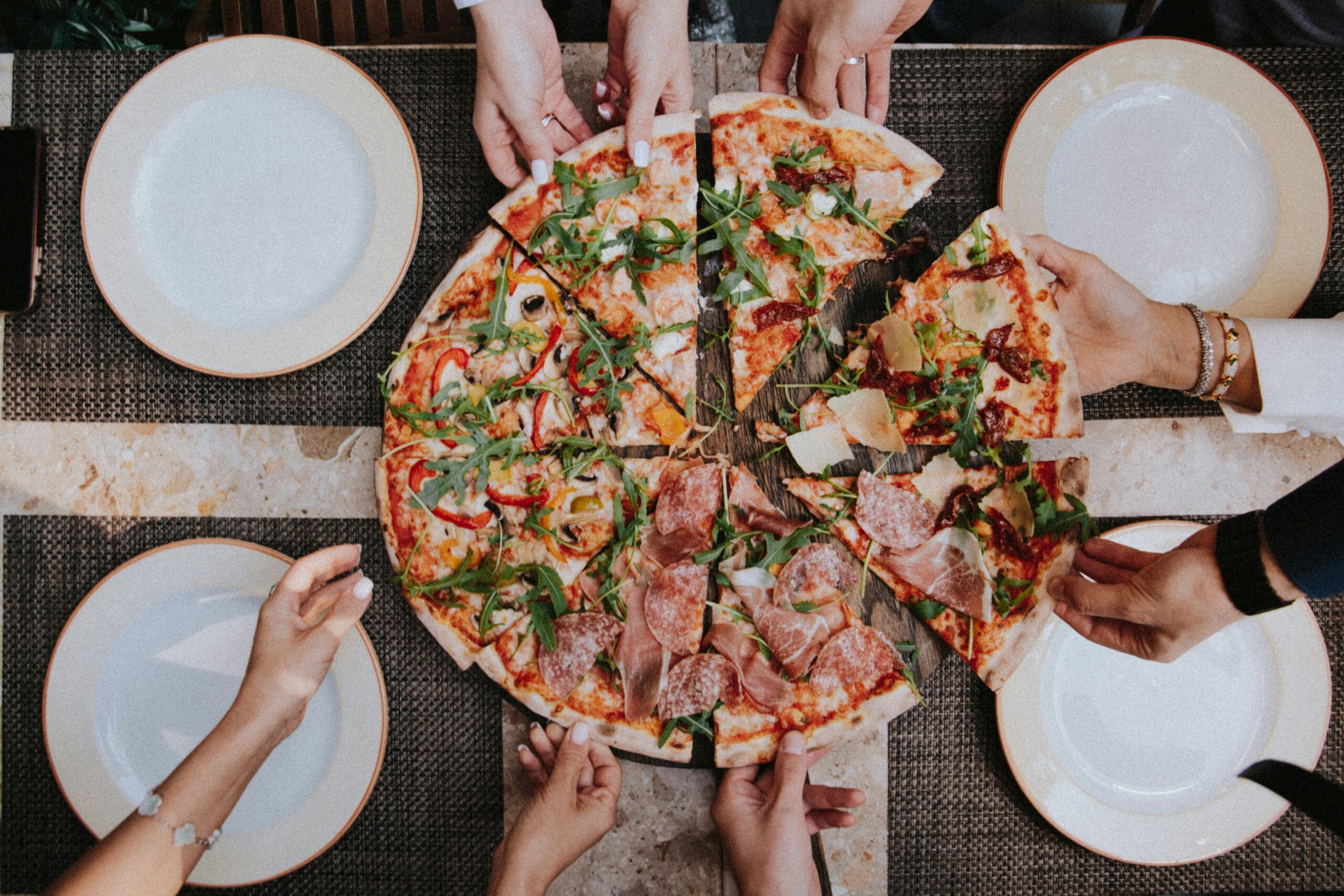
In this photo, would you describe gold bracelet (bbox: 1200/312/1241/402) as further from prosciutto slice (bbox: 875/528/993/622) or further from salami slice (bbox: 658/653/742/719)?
salami slice (bbox: 658/653/742/719)

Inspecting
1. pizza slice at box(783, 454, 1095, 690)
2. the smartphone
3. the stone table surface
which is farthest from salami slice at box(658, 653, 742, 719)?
the smartphone

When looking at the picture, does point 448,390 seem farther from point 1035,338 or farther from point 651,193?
point 1035,338

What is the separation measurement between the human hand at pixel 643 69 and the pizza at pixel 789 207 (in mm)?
195

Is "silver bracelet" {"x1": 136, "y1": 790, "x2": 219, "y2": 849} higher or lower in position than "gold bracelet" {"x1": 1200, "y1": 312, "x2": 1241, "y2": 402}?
lower

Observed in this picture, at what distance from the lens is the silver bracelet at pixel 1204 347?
252cm

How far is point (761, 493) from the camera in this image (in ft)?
8.82

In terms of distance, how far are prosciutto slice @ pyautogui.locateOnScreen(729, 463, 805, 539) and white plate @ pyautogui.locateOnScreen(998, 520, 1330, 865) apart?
1.05 metres

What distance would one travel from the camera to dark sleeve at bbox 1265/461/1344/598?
182cm

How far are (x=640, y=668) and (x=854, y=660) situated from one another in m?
0.76

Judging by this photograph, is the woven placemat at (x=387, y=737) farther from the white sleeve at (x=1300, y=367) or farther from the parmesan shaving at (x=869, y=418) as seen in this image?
the white sleeve at (x=1300, y=367)

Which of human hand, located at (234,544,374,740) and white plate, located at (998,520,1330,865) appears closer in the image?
human hand, located at (234,544,374,740)

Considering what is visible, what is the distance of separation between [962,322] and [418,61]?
2261 mm

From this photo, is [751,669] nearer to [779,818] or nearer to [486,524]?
[779,818]

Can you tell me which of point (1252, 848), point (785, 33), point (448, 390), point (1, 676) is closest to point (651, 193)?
point (785, 33)
